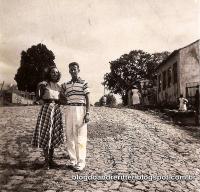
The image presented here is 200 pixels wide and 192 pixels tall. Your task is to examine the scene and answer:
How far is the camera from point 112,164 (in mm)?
6934

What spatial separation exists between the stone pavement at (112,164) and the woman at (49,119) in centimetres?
46

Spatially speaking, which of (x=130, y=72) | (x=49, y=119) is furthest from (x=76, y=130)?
(x=130, y=72)

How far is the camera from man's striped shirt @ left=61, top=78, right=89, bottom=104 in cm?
620

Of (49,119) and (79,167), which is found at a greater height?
(49,119)

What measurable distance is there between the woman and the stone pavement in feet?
1.51

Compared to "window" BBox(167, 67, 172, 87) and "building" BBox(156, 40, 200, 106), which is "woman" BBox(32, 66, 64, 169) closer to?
"building" BBox(156, 40, 200, 106)

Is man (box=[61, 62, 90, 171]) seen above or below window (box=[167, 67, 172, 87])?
below

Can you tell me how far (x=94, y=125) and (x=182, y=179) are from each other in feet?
20.9

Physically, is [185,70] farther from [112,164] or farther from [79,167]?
[79,167]

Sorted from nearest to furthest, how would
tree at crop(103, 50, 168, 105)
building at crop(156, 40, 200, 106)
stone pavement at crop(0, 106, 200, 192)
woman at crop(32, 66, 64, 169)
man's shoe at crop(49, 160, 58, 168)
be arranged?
stone pavement at crop(0, 106, 200, 192)
woman at crop(32, 66, 64, 169)
man's shoe at crop(49, 160, 58, 168)
building at crop(156, 40, 200, 106)
tree at crop(103, 50, 168, 105)

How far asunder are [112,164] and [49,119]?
65.1 inches

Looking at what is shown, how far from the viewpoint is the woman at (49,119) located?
6.09 m

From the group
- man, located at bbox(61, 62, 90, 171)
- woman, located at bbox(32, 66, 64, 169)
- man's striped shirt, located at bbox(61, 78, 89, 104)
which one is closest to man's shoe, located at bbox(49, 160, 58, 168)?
woman, located at bbox(32, 66, 64, 169)

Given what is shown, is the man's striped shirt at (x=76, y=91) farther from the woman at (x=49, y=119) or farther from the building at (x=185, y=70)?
the building at (x=185, y=70)
